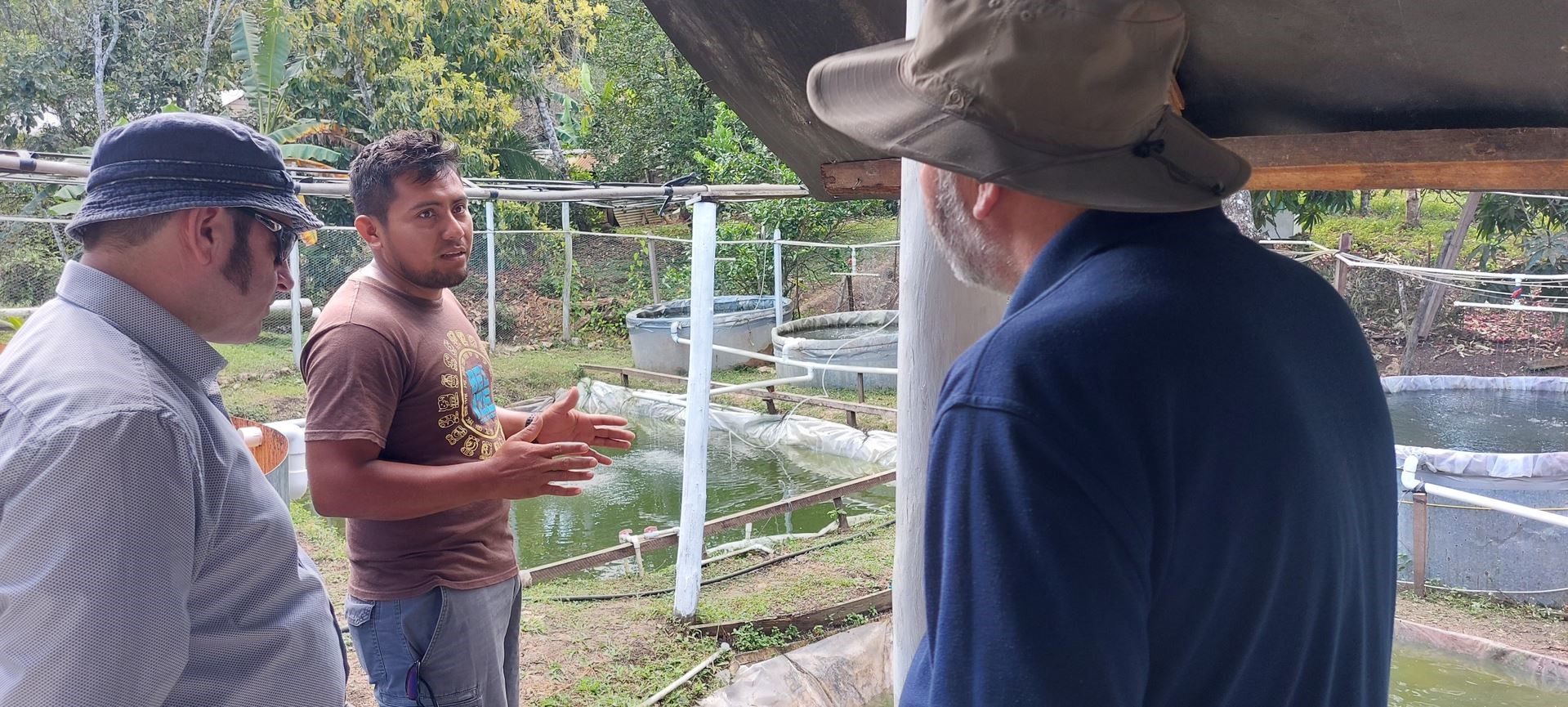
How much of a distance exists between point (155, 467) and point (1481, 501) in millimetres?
5342

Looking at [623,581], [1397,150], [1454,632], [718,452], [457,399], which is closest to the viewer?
[1397,150]

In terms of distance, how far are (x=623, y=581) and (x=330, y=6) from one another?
10.4 meters

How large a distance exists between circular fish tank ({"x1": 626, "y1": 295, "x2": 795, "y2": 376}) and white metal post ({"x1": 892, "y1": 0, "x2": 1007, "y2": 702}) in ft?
33.8

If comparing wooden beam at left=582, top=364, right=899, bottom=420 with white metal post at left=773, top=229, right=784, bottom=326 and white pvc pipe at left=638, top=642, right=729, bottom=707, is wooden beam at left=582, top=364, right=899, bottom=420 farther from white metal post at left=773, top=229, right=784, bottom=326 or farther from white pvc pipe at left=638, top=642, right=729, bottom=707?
white pvc pipe at left=638, top=642, right=729, bottom=707

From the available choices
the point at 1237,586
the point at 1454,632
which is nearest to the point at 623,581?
the point at 1454,632

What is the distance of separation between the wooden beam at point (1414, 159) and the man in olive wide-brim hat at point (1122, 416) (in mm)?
982

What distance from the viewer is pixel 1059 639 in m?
0.81

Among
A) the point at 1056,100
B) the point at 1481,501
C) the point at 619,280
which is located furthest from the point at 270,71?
the point at 1056,100

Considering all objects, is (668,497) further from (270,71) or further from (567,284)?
(270,71)

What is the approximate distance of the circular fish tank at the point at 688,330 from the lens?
42.3 ft

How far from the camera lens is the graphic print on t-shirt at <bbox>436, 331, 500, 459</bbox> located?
231 cm

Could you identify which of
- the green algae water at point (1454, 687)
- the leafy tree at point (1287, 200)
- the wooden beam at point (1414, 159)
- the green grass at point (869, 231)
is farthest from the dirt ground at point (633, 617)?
the green grass at point (869, 231)

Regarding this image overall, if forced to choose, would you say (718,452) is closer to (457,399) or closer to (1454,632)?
(1454,632)

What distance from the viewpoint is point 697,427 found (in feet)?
15.8
